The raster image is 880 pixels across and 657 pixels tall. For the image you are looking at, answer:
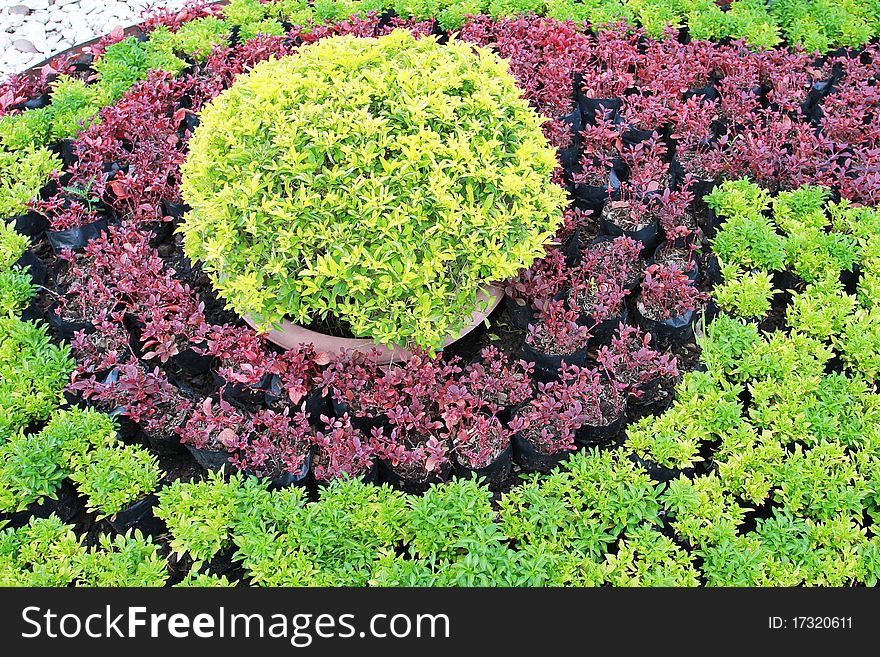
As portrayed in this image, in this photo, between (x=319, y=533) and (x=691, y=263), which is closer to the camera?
(x=319, y=533)

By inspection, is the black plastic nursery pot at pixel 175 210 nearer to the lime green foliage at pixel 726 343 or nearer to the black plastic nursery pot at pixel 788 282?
the lime green foliage at pixel 726 343

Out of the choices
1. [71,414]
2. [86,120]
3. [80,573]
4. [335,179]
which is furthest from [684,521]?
[86,120]

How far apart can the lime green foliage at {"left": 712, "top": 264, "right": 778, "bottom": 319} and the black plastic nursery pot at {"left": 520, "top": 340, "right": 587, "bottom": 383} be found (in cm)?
105

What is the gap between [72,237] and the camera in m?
5.56

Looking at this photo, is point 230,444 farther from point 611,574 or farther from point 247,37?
point 247,37

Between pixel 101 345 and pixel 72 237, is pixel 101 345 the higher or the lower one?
the lower one

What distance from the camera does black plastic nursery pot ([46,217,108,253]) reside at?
18.2ft

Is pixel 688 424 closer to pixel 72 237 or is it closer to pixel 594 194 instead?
pixel 594 194

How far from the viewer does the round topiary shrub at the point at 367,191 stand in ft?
13.6

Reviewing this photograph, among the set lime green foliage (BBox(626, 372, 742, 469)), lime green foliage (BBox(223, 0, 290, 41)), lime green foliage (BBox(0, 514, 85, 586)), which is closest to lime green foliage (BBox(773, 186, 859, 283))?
lime green foliage (BBox(626, 372, 742, 469))

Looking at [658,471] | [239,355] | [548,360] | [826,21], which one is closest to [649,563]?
[658,471]

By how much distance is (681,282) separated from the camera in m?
4.90

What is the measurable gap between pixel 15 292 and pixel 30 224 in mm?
842

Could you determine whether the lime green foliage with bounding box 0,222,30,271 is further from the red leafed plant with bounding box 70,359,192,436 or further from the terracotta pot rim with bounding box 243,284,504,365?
the terracotta pot rim with bounding box 243,284,504,365
